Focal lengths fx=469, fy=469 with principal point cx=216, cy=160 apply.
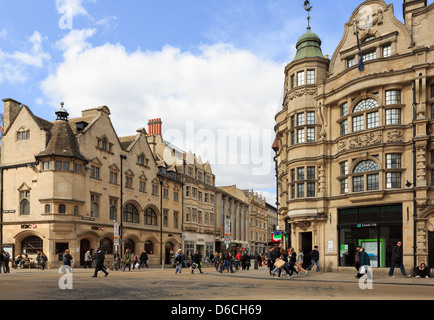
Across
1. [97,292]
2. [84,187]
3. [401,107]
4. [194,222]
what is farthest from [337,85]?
[194,222]

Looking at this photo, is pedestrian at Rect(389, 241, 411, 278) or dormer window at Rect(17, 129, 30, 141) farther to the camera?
dormer window at Rect(17, 129, 30, 141)

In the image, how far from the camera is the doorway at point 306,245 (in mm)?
31953

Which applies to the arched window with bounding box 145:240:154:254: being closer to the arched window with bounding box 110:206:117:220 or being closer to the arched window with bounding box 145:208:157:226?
the arched window with bounding box 145:208:157:226

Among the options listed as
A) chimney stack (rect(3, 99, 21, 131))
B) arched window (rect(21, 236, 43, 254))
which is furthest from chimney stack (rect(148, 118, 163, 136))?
arched window (rect(21, 236, 43, 254))

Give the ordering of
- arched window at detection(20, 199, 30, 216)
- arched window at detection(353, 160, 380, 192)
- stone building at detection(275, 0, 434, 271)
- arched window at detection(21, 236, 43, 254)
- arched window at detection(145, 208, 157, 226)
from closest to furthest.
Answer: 1. stone building at detection(275, 0, 434, 271)
2. arched window at detection(353, 160, 380, 192)
3. arched window at detection(21, 236, 43, 254)
4. arched window at detection(20, 199, 30, 216)
5. arched window at detection(145, 208, 157, 226)

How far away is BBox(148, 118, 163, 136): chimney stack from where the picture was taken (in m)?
64.4

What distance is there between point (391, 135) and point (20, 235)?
31553 mm

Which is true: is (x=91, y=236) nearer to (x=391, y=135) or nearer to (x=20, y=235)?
(x=20, y=235)

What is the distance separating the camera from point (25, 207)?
41.3 m

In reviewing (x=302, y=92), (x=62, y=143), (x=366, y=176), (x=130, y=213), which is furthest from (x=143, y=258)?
(x=366, y=176)

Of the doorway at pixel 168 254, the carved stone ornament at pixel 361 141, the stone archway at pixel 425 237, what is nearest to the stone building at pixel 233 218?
the doorway at pixel 168 254

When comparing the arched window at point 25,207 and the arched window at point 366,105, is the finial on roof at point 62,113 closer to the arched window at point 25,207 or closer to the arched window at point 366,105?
the arched window at point 25,207

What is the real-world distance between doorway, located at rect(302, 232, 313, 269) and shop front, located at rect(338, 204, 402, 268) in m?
3.01

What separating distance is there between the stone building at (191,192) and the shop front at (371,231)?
32.4 metres
